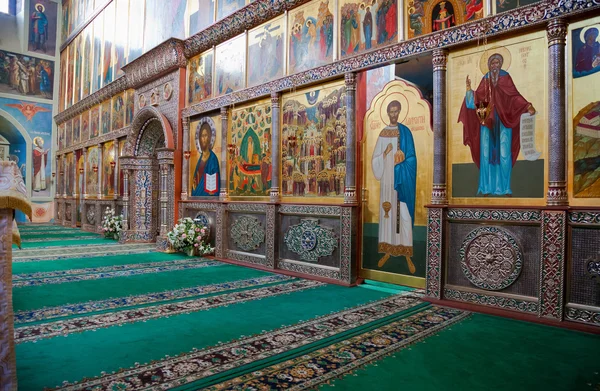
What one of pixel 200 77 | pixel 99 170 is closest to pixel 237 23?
pixel 200 77

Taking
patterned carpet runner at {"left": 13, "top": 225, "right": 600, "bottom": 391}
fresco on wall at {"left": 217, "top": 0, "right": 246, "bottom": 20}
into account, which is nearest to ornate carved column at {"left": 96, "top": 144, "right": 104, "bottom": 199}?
fresco on wall at {"left": 217, "top": 0, "right": 246, "bottom": 20}

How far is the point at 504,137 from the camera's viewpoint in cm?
538

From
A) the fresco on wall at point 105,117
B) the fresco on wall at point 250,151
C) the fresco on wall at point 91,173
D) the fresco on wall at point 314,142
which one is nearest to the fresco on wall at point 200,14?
the fresco on wall at point 250,151

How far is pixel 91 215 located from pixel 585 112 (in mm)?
17668

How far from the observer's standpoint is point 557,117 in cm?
479

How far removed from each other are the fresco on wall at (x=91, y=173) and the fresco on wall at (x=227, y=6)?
980 centimetres

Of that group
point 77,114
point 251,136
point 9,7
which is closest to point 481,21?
point 251,136

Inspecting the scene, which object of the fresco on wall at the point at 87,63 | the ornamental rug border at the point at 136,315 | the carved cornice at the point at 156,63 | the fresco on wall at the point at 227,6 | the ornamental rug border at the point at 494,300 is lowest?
the ornamental rug border at the point at 136,315

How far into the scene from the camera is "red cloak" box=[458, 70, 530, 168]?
5.28 m

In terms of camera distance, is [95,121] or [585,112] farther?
[95,121]

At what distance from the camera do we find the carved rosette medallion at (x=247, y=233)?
29.0ft

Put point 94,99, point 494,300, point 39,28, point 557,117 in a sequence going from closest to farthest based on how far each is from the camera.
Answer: point 557,117, point 494,300, point 94,99, point 39,28

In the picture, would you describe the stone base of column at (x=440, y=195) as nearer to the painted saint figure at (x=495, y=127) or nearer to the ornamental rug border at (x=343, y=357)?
the painted saint figure at (x=495, y=127)

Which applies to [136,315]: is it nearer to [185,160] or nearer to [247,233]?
[247,233]
